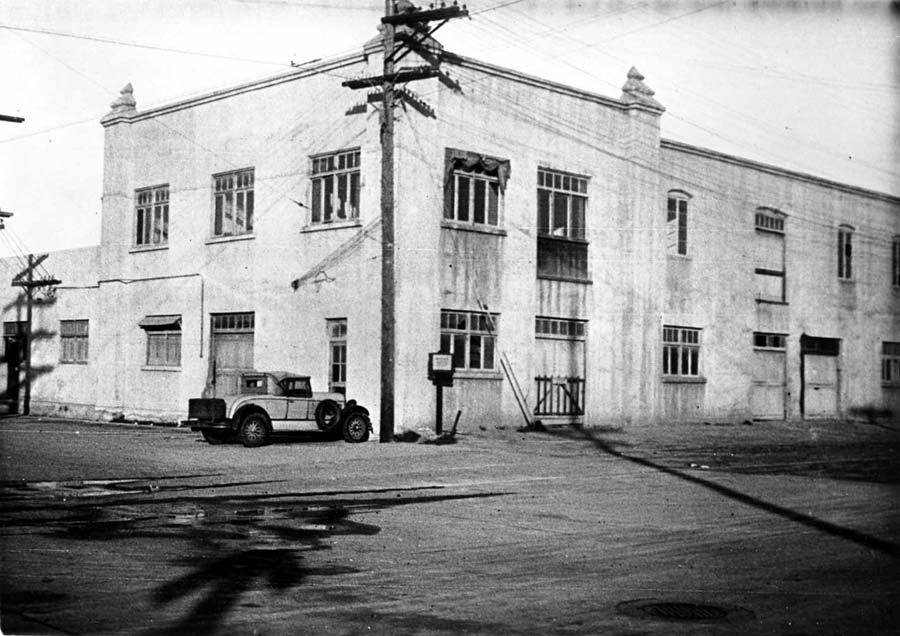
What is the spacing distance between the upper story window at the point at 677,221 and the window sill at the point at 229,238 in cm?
1264

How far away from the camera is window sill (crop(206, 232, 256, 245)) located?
29484 mm

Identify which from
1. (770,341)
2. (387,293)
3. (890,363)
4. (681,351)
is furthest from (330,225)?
(890,363)

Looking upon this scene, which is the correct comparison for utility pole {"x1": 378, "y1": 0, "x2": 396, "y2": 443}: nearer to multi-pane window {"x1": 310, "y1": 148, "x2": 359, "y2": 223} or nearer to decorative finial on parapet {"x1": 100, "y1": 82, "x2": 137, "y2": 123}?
multi-pane window {"x1": 310, "y1": 148, "x2": 359, "y2": 223}

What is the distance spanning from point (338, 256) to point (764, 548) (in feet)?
58.7

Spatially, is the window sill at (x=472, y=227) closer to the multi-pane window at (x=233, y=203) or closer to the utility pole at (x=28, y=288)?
the multi-pane window at (x=233, y=203)

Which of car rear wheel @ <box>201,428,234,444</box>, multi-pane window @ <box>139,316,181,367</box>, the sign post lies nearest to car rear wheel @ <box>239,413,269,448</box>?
car rear wheel @ <box>201,428,234,444</box>

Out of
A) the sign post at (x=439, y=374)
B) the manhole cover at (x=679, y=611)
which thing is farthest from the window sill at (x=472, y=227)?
the manhole cover at (x=679, y=611)

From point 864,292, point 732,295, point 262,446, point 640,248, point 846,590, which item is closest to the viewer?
point 846,590

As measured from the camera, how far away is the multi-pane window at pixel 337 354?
26641 millimetres

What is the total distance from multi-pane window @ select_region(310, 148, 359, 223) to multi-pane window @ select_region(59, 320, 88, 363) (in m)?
12.3

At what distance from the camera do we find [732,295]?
1374 inches

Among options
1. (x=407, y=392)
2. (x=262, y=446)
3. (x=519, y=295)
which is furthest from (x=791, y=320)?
(x=262, y=446)

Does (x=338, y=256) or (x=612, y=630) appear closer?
(x=612, y=630)

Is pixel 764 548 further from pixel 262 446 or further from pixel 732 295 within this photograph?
pixel 732 295
